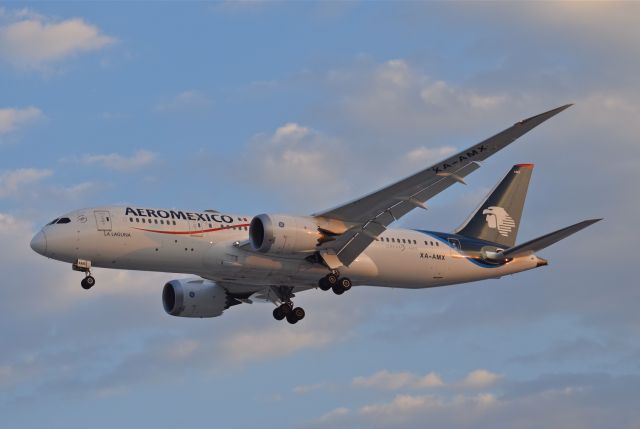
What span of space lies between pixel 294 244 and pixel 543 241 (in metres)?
11.7

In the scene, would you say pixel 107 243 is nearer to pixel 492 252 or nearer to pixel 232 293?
pixel 232 293

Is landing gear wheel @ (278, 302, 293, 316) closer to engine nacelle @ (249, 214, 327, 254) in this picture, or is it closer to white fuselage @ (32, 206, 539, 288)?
white fuselage @ (32, 206, 539, 288)

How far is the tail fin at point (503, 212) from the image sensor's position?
60.9 meters

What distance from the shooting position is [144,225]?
5141cm

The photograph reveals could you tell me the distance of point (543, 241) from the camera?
184 feet

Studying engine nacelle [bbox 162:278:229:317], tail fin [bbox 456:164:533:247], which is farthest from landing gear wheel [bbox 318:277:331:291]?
tail fin [bbox 456:164:533:247]

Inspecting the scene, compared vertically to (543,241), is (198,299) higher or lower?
higher

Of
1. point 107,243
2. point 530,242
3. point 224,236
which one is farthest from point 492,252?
point 107,243

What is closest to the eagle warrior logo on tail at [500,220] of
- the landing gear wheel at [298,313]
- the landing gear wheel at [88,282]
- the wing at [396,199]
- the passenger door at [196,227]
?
the wing at [396,199]

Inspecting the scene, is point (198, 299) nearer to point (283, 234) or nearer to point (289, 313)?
point (289, 313)

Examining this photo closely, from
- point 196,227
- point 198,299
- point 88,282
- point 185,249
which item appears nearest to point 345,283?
point 196,227

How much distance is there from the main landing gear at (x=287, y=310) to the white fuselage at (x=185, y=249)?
232cm

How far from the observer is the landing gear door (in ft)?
168

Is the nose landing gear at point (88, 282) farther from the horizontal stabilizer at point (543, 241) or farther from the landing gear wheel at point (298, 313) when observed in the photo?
the horizontal stabilizer at point (543, 241)
